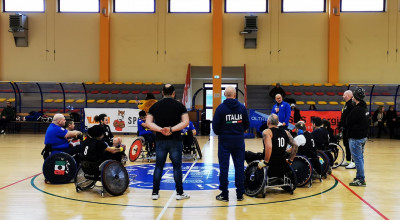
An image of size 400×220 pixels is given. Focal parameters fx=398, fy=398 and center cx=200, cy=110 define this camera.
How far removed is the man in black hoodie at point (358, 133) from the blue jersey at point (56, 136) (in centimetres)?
474

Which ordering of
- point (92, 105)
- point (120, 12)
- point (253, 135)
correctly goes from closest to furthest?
point (253, 135)
point (92, 105)
point (120, 12)

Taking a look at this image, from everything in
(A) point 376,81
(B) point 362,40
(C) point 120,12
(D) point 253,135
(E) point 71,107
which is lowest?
(D) point 253,135

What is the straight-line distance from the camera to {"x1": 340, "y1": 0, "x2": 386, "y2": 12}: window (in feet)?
63.5

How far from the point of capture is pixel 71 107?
57.6 feet

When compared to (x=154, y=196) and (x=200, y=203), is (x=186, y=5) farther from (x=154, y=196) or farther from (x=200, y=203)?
(x=200, y=203)

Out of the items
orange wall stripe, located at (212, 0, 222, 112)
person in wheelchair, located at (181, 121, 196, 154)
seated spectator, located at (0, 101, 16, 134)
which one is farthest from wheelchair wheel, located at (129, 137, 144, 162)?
seated spectator, located at (0, 101, 16, 134)

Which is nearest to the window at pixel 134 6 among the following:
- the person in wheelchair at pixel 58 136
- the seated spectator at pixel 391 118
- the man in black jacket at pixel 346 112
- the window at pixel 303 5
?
the window at pixel 303 5

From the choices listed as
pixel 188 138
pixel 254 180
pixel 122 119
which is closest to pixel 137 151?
pixel 188 138

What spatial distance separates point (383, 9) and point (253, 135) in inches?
372

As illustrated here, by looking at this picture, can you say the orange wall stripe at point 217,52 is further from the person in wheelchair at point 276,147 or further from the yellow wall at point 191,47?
the person in wheelchair at point 276,147

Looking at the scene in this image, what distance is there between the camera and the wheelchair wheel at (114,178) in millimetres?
5562

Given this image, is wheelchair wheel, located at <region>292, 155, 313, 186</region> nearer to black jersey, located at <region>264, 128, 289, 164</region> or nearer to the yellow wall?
black jersey, located at <region>264, 128, 289, 164</region>

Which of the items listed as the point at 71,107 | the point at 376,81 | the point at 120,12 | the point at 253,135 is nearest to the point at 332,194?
the point at 253,135

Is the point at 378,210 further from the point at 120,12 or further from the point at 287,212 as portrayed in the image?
the point at 120,12
